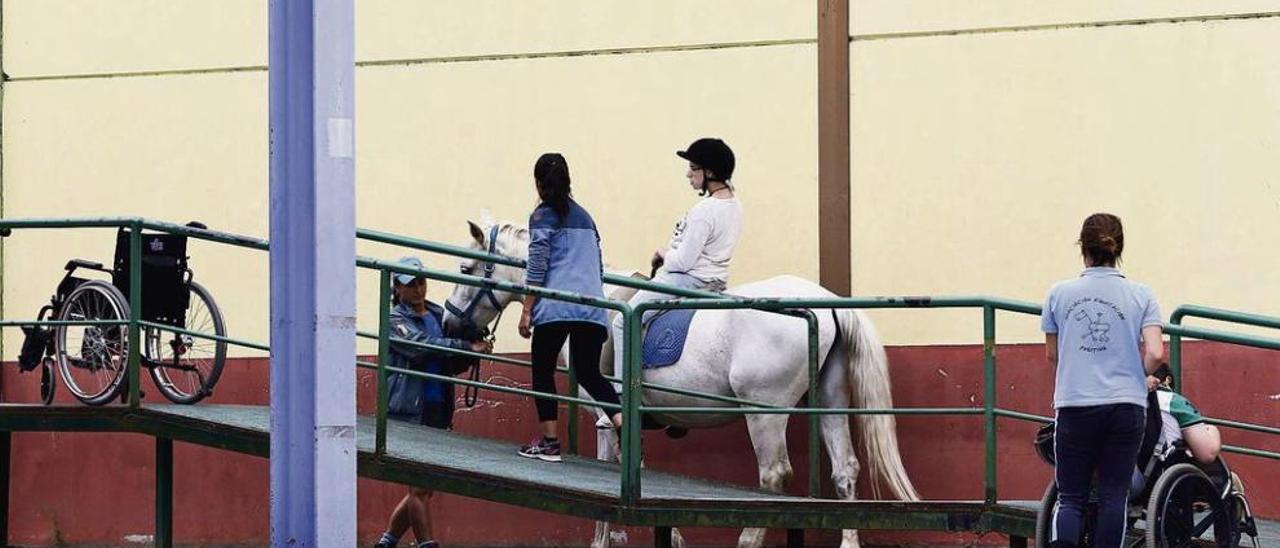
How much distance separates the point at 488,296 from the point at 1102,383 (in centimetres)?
477

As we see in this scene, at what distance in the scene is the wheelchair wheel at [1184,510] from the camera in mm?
8867

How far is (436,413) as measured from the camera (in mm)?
12609

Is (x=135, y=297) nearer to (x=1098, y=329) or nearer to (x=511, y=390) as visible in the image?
(x=511, y=390)

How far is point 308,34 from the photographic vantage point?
8.32 metres

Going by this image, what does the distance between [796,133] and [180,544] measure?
491 cm

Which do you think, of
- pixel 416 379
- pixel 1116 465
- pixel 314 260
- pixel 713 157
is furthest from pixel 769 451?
Result: pixel 314 260

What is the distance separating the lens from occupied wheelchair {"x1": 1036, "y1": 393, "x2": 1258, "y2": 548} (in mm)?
8906

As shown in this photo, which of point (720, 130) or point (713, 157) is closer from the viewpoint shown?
point (713, 157)

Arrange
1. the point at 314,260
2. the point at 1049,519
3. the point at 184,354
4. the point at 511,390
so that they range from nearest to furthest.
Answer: the point at 314,260
the point at 1049,519
the point at 511,390
the point at 184,354

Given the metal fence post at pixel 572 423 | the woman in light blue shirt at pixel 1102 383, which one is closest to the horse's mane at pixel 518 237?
the metal fence post at pixel 572 423

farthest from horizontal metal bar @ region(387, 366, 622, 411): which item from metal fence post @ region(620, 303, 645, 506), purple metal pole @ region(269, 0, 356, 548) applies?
purple metal pole @ region(269, 0, 356, 548)

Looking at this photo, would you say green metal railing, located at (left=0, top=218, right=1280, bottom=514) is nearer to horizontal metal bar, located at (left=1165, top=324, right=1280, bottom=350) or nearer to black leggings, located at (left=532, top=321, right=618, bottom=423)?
horizontal metal bar, located at (left=1165, top=324, right=1280, bottom=350)

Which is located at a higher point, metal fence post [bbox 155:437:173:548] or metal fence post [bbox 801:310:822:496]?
metal fence post [bbox 801:310:822:496]

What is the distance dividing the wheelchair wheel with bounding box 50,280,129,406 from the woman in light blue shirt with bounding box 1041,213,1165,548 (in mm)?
5343
